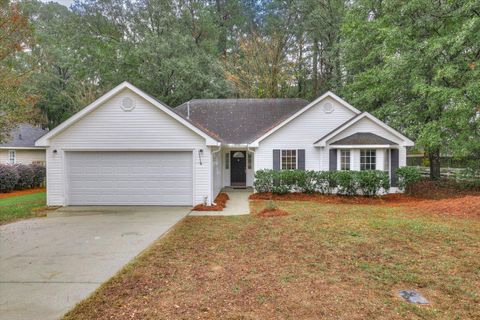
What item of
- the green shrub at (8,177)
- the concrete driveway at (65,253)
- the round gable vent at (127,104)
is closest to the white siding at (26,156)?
the green shrub at (8,177)

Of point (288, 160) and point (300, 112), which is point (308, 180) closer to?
point (288, 160)

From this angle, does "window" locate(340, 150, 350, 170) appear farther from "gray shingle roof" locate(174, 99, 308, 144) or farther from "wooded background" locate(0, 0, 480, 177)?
"gray shingle roof" locate(174, 99, 308, 144)

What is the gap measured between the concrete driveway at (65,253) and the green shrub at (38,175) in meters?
11.2

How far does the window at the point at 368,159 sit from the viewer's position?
1412 cm

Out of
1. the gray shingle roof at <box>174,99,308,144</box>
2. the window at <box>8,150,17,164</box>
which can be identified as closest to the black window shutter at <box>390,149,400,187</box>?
the gray shingle roof at <box>174,99,308,144</box>

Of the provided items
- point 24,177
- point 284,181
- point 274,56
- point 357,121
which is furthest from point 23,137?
point 357,121

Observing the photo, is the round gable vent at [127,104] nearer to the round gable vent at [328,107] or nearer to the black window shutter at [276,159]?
the black window shutter at [276,159]

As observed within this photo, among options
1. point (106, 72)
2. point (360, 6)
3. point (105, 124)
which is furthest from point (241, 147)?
point (106, 72)

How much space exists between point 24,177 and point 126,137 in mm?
11220

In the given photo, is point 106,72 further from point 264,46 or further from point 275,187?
point 275,187

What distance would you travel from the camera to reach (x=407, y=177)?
13.9m

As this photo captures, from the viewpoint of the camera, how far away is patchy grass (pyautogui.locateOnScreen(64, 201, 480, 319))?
3762 mm

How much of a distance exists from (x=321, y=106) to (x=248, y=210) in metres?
7.34

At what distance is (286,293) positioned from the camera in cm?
420
